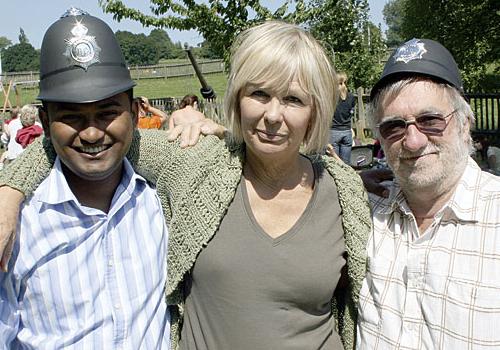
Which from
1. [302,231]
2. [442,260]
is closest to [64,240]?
[302,231]

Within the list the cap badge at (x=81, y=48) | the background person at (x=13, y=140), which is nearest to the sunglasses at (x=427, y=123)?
the cap badge at (x=81, y=48)

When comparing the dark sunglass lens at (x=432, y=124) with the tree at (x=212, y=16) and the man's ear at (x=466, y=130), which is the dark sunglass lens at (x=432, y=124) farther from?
the tree at (x=212, y=16)

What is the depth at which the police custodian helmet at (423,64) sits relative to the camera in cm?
220

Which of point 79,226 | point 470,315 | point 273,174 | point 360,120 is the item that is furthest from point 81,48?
point 360,120

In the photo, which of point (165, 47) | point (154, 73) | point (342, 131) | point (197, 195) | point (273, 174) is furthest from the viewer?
point (165, 47)

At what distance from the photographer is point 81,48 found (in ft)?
6.74

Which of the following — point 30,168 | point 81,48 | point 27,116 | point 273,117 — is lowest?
point 27,116

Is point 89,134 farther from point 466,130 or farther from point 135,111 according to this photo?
point 466,130

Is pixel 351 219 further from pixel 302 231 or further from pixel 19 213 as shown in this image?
pixel 19 213

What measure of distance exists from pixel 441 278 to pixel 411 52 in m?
0.91

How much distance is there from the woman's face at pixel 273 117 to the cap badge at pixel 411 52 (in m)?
0.41

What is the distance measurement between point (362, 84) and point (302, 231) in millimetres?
13297

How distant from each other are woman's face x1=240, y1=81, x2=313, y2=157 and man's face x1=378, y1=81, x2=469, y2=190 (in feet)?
1.26

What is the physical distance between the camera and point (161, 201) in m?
2.46
